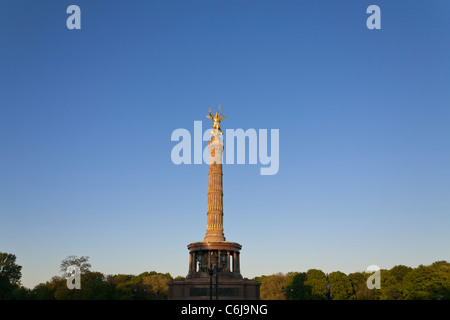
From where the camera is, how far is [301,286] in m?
75.8

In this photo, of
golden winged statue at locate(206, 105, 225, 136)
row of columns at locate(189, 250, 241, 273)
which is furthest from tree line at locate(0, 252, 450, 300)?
golden winged statue at locate(206, 105, 225, 136)

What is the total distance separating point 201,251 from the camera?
55.3 m

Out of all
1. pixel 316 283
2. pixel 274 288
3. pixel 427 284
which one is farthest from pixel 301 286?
pixel 427 284

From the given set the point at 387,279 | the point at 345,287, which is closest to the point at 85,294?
the point at 345,287

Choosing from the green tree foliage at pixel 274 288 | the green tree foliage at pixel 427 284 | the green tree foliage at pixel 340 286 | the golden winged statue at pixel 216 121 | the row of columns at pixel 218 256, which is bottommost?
the green tree foliage at pixel 274 288

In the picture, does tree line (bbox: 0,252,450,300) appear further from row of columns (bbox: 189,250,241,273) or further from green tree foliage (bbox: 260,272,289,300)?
row of columns (bbox: 189,250,241,273)

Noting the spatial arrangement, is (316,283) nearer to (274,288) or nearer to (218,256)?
(274,288)

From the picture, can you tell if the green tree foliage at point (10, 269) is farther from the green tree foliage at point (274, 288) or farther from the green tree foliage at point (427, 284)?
the green tree foliage at point (427, 284)

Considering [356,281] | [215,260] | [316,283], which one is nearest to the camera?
[215,260]

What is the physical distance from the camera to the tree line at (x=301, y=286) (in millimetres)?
57875

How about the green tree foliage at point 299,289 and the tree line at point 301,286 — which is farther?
the green tree foliage at point 299,289

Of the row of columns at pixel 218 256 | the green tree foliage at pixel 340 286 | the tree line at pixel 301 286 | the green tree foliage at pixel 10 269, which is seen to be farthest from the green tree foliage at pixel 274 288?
the green tree foliage at pixel 10 269

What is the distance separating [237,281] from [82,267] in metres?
28.3
